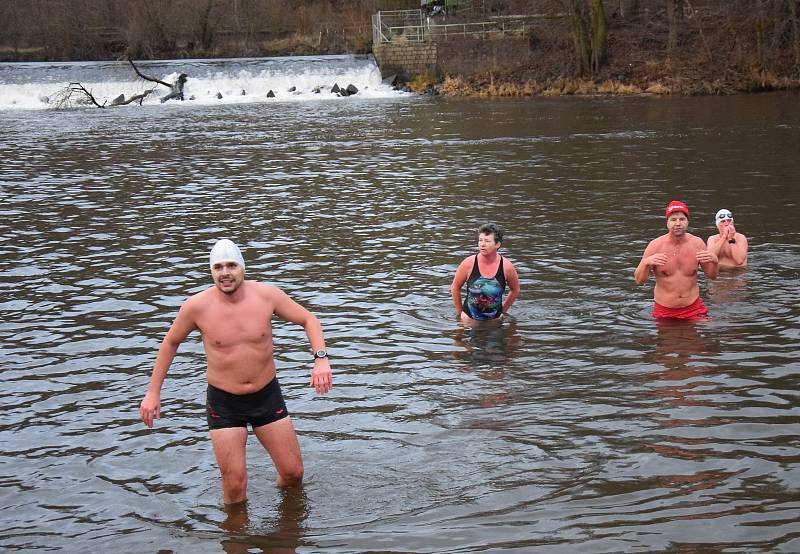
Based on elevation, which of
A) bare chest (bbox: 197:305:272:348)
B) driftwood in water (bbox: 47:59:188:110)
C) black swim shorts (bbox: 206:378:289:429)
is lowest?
black swim shorts (bbox: 206:378:289:429)

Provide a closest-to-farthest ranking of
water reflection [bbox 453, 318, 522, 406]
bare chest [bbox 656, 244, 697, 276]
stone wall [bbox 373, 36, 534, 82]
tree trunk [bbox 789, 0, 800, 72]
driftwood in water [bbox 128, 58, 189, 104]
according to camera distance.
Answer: water reflection [bbox 453, 318, 522, 406]
bare chest [bbox 656, 244, 697, 276]
tree trunk [bbox 789, 0, 800, 72]
stone wall [bbox 373, 36, 534, 82]
driftwood in water [bbox 128, 58, 189, 104]

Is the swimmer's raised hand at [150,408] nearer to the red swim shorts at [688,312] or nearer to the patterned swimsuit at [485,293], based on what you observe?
the patterned swimsuit at [485,293]

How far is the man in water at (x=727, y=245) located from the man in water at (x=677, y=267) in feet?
7.77

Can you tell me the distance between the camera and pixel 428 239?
17.5m

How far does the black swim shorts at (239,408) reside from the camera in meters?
7.33

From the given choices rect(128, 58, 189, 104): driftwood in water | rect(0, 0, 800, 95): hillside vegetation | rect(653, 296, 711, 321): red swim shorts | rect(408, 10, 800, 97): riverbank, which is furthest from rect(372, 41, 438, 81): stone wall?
rect(653, 296, 711, 321): red swim shorts

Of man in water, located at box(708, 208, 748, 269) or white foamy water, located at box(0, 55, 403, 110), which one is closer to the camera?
man in water, located at box(708, 208, 748, 269)

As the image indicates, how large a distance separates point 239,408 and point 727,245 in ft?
29.0

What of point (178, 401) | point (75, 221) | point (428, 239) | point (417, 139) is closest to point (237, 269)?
point (178, 401)

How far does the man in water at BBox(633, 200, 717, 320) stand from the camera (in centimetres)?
1095

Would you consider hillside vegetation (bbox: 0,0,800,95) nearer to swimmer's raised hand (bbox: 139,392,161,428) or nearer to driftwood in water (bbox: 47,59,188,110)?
driftwood in water (bbox: 47,59,188,110)

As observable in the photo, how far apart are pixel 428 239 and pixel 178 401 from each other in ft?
26.3

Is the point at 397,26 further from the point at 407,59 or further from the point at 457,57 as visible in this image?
the point at 457,57

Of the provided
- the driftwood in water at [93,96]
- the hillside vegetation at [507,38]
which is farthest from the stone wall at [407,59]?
the driftwood in water at [93,96]
